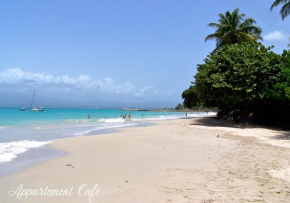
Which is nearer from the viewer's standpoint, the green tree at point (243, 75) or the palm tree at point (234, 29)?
the green tree at point (243, 75)

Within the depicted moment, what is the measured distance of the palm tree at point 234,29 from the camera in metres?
27.3

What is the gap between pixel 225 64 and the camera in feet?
66.3

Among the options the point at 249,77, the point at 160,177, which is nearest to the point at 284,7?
the point at 249,77

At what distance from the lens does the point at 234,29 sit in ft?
90.0

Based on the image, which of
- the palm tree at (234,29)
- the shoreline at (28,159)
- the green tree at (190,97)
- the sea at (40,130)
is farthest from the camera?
the green tree at (190,97)

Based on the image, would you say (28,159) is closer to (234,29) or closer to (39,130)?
(39,130)

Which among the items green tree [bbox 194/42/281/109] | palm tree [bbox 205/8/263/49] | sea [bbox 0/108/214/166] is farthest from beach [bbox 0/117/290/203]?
palm tree [bbox 205/8/263/49]

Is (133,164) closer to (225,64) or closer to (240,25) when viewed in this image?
(225,64)

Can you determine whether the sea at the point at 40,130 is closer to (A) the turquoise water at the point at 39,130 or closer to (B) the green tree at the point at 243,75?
(A) the turquoise water at the point at 39,130

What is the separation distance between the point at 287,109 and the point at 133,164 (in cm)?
1683

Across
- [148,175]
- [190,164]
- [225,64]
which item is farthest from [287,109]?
[148,175]

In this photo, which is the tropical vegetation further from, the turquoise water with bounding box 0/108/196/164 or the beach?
the beach

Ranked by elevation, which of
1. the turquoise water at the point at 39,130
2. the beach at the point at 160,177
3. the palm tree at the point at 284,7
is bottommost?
the turquoise water at the point at 39,130

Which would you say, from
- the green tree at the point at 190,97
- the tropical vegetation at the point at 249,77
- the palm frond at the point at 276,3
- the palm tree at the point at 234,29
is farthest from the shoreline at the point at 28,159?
the green tree at the point at 190,97
